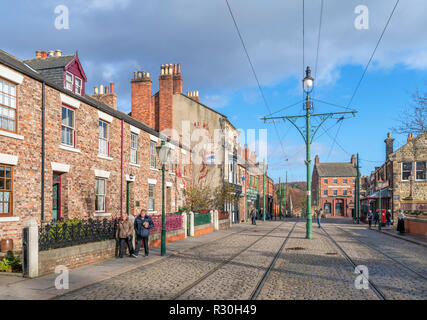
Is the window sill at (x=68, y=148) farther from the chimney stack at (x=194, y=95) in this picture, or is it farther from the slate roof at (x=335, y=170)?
the slate roof at (x=335, y=170)

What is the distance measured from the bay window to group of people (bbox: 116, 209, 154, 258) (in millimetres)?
3330

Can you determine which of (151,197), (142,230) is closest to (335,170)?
(151,197)

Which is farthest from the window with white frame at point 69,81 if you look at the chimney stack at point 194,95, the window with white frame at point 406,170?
the window with white frame at point 406,170

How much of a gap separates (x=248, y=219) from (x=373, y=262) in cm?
3590

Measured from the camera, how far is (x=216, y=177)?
110 ft

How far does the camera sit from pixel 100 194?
16500mm

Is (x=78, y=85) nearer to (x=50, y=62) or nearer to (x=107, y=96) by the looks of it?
(x=50, y=62)

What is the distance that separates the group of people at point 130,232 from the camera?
1227cm

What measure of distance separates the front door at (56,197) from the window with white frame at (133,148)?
5.76 metres

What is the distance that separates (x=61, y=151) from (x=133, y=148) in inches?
245

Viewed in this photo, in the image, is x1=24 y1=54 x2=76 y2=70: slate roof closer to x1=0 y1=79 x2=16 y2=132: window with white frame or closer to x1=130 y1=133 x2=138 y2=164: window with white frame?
x1=0 y1=79 x2=16 y2=132: window with white frame
